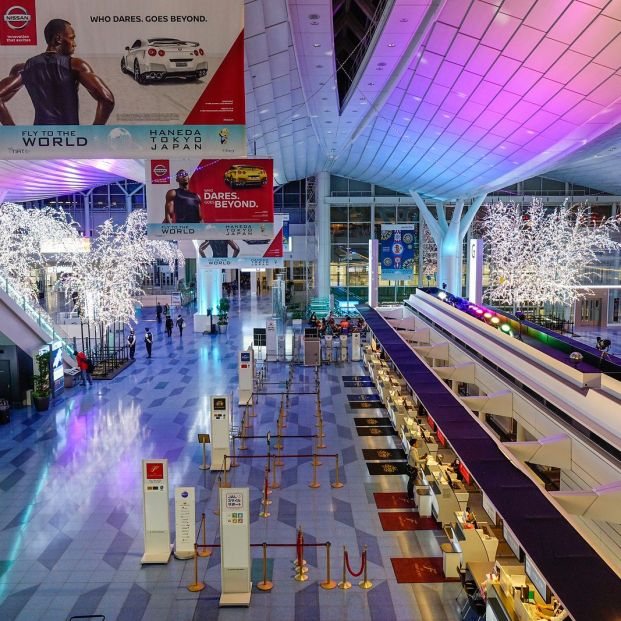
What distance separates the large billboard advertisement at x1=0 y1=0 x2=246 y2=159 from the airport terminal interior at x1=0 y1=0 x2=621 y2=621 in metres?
0.02

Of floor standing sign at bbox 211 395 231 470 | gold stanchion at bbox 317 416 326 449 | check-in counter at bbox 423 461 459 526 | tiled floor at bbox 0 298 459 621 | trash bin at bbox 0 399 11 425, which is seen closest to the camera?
tiled floor at bbox 0 298 459 621

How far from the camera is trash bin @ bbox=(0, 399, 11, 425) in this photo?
14.4 metres

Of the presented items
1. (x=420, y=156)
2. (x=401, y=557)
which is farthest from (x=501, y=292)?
(x=401, y=557)

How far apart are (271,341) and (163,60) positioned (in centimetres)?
1739

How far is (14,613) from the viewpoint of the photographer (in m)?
7.12

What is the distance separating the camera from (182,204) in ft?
36.3

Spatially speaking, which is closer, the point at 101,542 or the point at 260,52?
the point at 101,542

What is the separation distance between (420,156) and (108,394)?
46.7ft

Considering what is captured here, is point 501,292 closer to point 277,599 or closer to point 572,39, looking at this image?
point 572,39

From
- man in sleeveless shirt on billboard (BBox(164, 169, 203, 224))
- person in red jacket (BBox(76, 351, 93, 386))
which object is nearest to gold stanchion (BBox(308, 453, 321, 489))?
man in sleeveless shirt on billboard (BBox(164, 169, 203, 224))

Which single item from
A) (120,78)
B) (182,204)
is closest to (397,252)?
(182,204)

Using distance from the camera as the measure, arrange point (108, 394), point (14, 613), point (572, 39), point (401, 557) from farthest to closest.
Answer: point (108, 394) → point (572, 39) → point (401, 557) → point (14, 613)

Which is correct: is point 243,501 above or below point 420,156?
below

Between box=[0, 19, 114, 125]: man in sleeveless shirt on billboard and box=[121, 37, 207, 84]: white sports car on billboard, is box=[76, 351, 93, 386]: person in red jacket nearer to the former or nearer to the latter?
box=[0, 19, 114, 125]: man in sleeveless shirt on billboard
